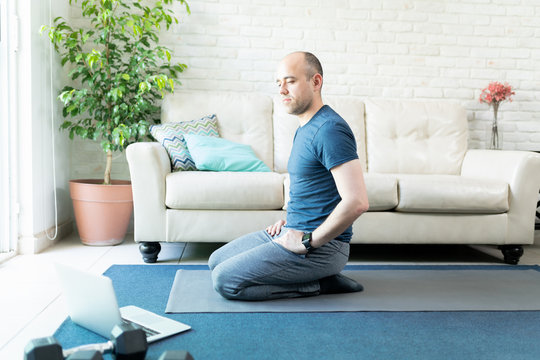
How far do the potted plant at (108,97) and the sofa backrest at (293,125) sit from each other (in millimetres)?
758

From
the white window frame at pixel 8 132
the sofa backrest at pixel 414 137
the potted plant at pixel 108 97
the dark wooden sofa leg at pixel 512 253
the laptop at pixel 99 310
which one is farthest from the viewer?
the sofa backrest at pixel 414 137

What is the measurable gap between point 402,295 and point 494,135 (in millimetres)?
2081

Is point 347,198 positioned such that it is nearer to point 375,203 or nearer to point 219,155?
point 375,203

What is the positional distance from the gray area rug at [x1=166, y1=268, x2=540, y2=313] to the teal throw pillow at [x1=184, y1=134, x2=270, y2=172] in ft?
2.27

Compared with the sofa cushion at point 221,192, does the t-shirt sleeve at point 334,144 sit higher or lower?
higher

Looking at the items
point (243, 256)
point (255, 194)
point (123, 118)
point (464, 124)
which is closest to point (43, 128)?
point (123, 118)

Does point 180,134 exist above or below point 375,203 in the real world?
above

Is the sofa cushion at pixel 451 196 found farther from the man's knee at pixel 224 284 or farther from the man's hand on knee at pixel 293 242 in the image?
the man's knee at pixel 224 284

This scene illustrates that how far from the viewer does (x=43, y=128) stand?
2.98m

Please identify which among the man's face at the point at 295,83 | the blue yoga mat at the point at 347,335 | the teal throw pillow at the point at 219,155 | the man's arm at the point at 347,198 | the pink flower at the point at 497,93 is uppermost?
the pink flower at the point at 497,93

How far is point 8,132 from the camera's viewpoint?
274 cm

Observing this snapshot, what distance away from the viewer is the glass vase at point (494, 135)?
11.9ft

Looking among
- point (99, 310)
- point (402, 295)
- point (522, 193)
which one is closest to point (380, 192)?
point (402, 295)

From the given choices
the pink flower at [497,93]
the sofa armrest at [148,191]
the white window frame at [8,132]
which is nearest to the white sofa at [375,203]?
the sofa armrest at [148,191]
